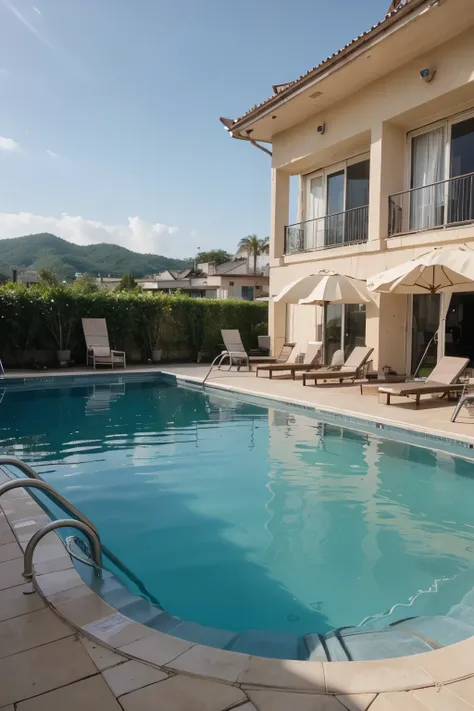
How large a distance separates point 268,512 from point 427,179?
10.4 m

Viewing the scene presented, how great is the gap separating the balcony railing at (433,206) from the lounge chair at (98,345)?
365 inches

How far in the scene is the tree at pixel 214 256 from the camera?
10131 centimetres

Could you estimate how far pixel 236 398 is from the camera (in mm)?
12219

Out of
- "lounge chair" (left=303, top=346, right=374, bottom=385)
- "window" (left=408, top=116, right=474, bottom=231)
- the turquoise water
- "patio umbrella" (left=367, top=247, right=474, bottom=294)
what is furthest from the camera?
"lounge chair" (left=303, top=346, right=374, bottom=385)

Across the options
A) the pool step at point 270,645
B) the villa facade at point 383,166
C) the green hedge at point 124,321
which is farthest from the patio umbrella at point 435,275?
the green hedge at point 124,321

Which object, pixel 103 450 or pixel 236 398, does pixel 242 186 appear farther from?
pixel 103 450

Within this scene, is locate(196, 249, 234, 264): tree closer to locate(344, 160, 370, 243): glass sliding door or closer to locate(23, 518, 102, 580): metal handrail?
locate(344, 160, 370, 243): glass sliding door

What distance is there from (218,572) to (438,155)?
1166cm

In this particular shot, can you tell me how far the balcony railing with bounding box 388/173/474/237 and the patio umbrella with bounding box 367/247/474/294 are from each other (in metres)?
1.48

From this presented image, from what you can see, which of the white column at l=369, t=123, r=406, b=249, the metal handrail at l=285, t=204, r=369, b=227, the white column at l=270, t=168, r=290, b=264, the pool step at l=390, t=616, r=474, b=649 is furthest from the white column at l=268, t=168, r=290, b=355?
the pool step at l=390, t=616, r=474, b=649

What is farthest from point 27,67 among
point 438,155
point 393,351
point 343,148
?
point 393,351

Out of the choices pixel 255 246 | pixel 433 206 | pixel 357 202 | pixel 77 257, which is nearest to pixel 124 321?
pixel 357 202

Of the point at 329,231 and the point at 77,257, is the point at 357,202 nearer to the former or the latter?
the point at 329,231

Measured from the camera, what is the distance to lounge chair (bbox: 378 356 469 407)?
9.55 metres
